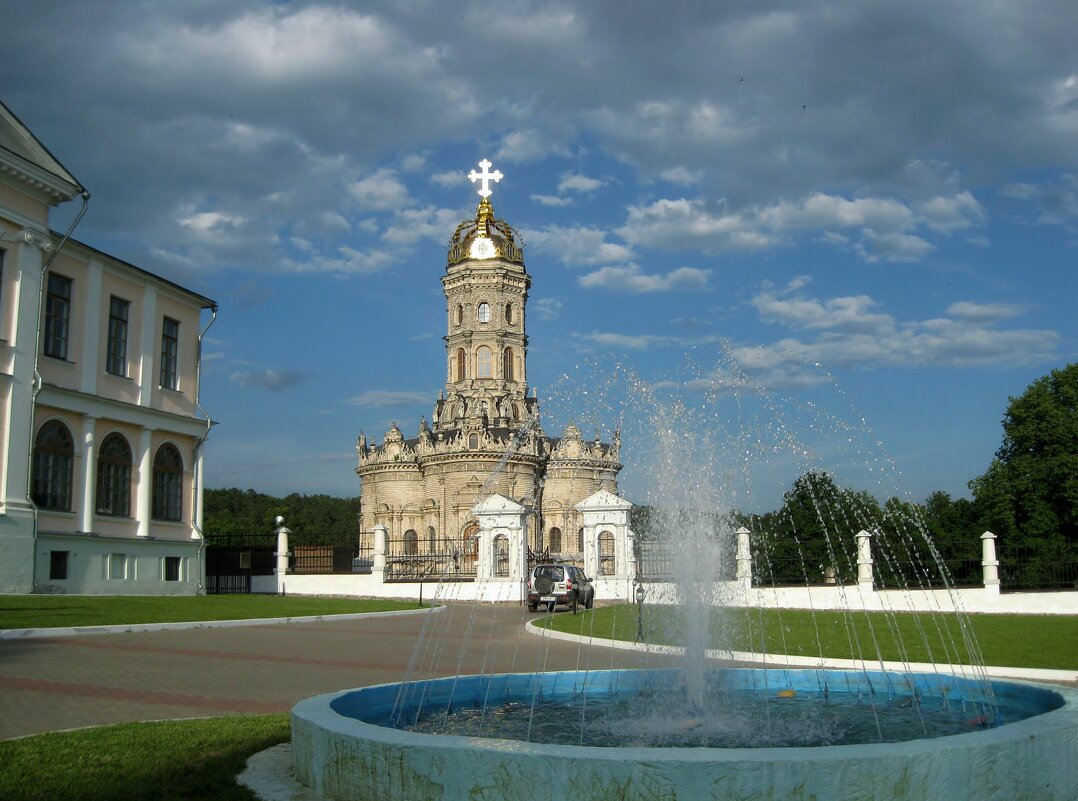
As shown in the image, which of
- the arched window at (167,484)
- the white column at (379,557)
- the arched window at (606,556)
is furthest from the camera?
the white column at (379,557)

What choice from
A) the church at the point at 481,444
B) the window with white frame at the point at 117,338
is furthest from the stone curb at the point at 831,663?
the church at the point at 481,444

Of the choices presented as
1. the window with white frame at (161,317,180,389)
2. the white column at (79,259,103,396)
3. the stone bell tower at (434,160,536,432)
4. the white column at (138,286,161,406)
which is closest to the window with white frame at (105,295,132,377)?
the white column at (138,286,161,406)

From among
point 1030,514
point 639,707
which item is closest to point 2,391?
point 639,707

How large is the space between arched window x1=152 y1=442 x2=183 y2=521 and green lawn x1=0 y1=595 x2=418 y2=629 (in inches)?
213

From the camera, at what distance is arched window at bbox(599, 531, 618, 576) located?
→ 37781 mm

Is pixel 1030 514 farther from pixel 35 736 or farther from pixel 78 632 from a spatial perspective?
pixel 35 736

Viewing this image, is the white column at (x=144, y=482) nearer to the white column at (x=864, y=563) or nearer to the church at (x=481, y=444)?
the white column at (x=864, y=563)

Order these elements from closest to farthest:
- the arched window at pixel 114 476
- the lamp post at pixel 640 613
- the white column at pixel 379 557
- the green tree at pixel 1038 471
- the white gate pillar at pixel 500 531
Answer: the lamp post at pixel 640 613 < the arched window at pixel 114 476 < the white gate pillar at pixel 500 531 < the white column at pixel 379 557 < the green tree at pixel 1038 471

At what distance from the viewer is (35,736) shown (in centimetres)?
834

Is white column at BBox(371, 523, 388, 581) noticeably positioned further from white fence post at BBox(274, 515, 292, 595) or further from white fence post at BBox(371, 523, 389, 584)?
white fence post at BBox(274, 515, 292, 595)

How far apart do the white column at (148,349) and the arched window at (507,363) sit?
43282 millimetres

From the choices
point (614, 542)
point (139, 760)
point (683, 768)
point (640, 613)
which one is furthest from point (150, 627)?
point (614, 542)

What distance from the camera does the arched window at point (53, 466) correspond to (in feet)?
90.7

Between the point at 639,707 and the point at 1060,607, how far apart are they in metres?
23.1
